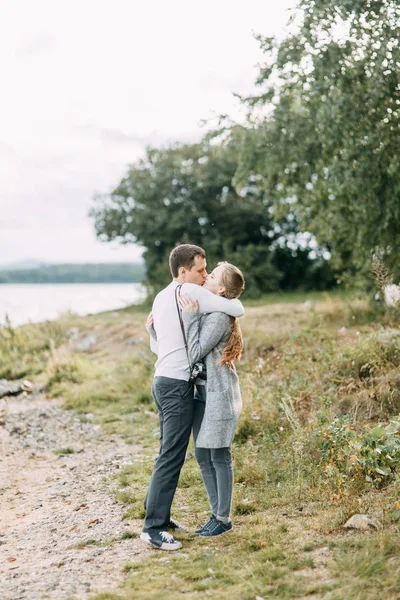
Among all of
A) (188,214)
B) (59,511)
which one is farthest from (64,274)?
(59,511)

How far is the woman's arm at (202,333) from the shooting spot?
193 inches

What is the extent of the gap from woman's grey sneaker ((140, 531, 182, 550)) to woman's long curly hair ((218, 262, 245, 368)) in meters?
1.30

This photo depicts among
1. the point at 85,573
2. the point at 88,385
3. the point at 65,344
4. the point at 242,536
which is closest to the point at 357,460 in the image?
the point at 242,536

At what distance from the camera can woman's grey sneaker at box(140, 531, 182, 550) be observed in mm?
4871

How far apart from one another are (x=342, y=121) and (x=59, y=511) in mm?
7960

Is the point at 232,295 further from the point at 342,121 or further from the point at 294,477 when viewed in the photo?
the point at 342,121

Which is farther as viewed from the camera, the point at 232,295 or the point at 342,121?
the point at 342,121

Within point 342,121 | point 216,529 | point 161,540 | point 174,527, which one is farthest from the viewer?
point 342,121

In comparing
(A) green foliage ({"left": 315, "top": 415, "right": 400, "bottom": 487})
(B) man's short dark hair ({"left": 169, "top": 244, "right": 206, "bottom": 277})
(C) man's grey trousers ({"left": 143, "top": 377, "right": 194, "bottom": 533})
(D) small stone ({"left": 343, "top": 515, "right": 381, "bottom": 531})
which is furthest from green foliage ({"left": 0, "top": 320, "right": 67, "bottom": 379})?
(D) small stone ({"left": 343, "top": 515, "right": 381, "bottom": 531})

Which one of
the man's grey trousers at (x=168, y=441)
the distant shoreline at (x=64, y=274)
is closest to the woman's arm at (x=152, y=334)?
the man's grey trousers at (x=168, y=441)

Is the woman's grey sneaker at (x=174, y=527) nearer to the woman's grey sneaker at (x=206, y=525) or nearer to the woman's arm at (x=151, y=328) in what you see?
the woman's grey sneaker at (x=206, y=525)

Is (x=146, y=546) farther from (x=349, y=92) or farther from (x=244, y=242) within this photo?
A: (x=244, y=242)

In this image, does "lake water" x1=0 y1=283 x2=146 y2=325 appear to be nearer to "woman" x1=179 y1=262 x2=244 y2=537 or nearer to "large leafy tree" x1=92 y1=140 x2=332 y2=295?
"large leafy tree" x1=92 y1=140 x2=332 y2=295

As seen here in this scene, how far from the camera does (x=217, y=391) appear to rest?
4.89 meters
